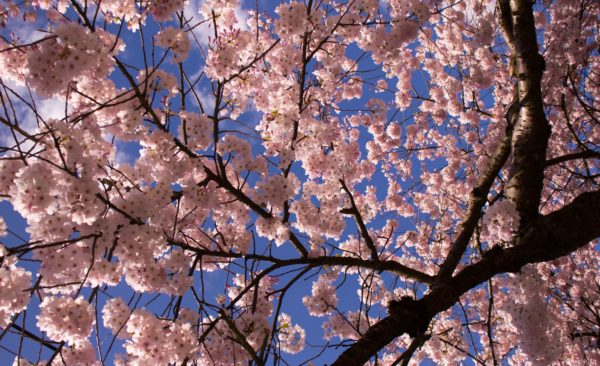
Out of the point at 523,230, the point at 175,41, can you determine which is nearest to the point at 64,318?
the point at 175,41

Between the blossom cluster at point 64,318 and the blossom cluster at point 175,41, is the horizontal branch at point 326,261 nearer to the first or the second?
the blossom cluster at point 64,318

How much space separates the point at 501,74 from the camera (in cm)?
916

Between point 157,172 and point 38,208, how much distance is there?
4.10ft

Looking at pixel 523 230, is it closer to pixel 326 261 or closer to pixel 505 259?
pixel 505 259

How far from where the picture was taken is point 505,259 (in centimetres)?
331

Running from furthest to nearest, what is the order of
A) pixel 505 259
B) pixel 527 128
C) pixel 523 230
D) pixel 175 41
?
pixel 527 128 < pixel 175 41 < pixel 523 230 < pixel 505 259

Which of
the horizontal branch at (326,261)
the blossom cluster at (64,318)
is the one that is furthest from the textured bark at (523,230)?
the blossom cluster at (64,318)

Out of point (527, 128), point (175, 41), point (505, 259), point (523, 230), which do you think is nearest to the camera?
point (505, 259)

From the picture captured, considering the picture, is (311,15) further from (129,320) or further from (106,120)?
(129,320)

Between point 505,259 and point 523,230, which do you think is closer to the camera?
point 505,259

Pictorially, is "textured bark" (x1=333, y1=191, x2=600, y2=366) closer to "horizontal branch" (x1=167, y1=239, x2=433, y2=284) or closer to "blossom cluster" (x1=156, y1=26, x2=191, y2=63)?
"horizontal branch" (x1=167, y1=239, x2=433, y2=284)

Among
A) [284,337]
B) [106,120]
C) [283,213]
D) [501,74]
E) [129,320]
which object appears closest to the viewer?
[129,320]

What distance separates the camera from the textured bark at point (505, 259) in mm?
2994

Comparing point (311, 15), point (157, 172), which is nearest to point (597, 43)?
point (311, 15)
